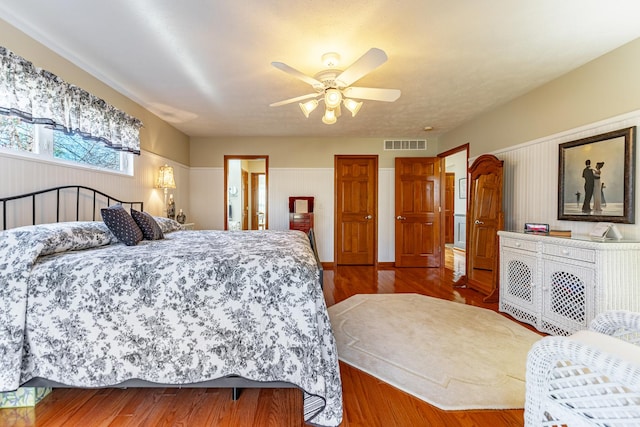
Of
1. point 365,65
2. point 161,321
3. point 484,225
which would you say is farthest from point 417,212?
point 161,321

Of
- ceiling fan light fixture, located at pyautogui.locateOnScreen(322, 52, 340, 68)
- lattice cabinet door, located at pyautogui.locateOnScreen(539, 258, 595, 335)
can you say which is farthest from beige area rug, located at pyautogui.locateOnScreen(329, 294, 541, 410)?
ceiling fan light fixture, located at pyautogui.locateOnScreen(322, 52, 340, 68)

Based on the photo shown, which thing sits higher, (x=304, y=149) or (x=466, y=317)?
(x=304, y=149)

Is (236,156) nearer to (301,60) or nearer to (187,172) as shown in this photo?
(187,172)

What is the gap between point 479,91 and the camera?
3.13m

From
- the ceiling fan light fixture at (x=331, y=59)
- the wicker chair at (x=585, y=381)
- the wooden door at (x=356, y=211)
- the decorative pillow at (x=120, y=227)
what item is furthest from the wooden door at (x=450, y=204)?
the decorative pillow at (x=120, y=227)

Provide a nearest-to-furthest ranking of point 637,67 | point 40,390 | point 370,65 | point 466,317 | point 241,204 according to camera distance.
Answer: point 40,390 → point 370,65 → point 637,67 → point 466,317 → point 241,204

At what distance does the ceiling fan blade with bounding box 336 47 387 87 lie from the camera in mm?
1779

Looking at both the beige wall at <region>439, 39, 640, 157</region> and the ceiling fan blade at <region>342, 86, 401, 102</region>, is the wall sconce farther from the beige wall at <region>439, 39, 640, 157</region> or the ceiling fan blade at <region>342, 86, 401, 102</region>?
the beige wall at <region>439, 39, 640, 157</region>

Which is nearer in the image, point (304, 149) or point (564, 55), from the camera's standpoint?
point (564, 55)

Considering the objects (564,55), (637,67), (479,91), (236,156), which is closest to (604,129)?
(637,67)

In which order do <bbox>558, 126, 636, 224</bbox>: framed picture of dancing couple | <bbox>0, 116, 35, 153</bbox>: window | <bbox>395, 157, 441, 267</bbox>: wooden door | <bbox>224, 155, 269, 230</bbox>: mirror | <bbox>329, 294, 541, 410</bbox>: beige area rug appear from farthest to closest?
<bbox>224, 155, 269, 230</bbox>: mirror < <bbox>395, 157, 441, 267</bbox>: wooden door < <bbox>558, 126, 636, 224</bbox>: framed picture of dancing couple < <bbox>0, 116, 35, 153</bbox>: window < <bbox>329, 294, 541, 410</bbox>: beige area rug

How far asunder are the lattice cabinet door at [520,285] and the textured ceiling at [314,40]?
5.92 feet

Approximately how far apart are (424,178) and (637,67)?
3126 mm

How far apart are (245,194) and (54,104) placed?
5334 mm
